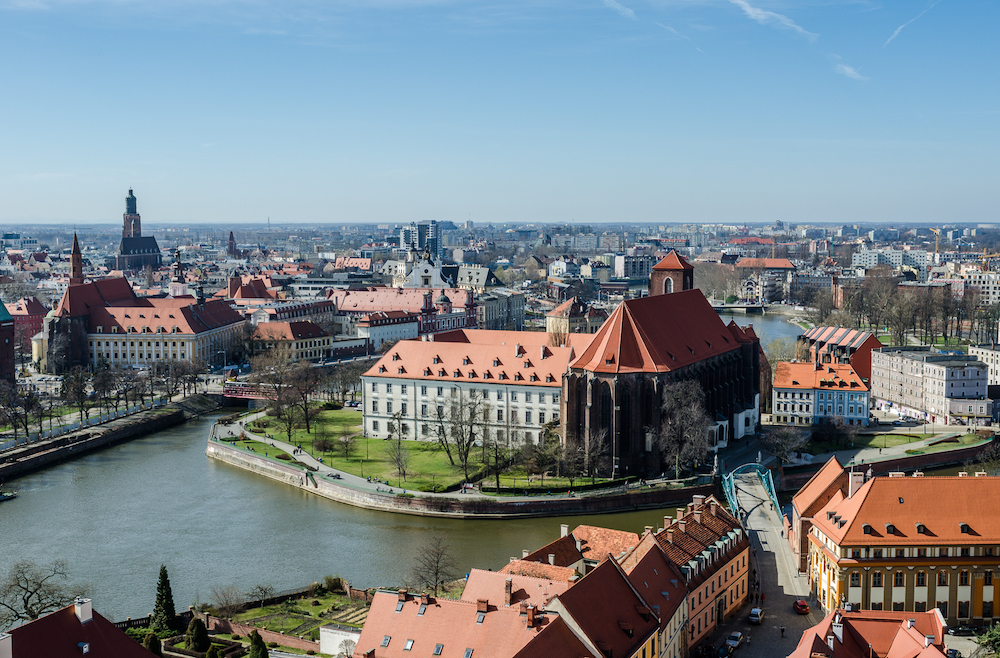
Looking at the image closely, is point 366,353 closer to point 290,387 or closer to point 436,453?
point 290,387

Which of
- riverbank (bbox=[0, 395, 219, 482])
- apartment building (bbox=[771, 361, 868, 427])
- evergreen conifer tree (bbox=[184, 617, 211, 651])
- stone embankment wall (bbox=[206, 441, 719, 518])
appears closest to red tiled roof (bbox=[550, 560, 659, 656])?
evergreen conifer tree (bbox=[184, 617, 211, 651])

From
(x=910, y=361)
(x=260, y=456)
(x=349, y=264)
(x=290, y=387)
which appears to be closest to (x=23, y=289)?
(x=349, y=264)

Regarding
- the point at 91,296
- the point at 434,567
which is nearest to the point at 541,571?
the point at 434,567

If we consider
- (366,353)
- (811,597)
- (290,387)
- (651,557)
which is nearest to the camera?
(651,557)

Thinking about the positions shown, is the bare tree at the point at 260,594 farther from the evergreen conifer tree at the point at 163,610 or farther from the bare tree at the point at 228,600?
the evergreen conifer tree at the point at 163,610

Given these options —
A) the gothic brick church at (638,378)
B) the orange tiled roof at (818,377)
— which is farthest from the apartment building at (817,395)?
the gothic brick church at (638,378)

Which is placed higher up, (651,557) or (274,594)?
(651,557)
